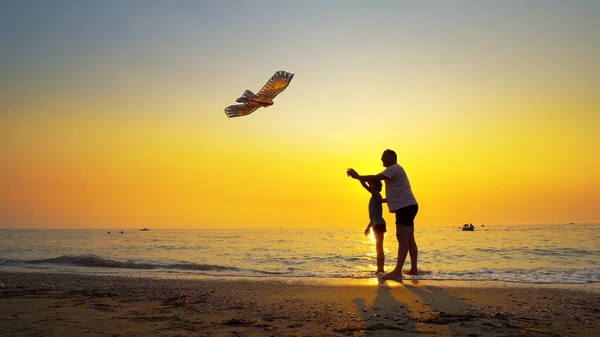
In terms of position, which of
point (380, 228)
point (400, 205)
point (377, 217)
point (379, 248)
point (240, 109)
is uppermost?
point (240, 109)

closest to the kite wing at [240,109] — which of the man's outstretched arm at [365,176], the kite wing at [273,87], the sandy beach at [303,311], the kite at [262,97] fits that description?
the kite at [262,97]

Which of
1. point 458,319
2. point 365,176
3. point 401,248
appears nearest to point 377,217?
point 401,248

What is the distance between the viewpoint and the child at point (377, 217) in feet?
26.4

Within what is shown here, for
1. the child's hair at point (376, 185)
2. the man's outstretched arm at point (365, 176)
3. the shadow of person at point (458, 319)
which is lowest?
the shadow of person at point (458, 319)

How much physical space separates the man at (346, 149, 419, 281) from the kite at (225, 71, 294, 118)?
1.80 metres

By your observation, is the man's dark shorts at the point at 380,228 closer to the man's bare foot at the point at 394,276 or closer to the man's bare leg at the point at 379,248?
the man's bare leg at the point at 379,248

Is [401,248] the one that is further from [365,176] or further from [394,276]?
[365,176]

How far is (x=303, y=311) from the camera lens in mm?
4285

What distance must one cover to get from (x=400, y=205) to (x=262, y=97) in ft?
9.83

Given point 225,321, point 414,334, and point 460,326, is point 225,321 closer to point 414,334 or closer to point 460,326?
point 414,334

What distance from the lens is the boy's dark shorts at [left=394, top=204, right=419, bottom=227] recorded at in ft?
23.7

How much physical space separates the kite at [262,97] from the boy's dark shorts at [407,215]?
2.91 m

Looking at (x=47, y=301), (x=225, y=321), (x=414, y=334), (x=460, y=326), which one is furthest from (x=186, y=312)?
(x=460, y=326)

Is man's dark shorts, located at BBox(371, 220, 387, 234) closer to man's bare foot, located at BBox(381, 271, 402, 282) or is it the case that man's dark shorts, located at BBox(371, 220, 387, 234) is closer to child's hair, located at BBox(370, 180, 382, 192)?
child's hair, located at BBox(370, 180, 382, 192)
